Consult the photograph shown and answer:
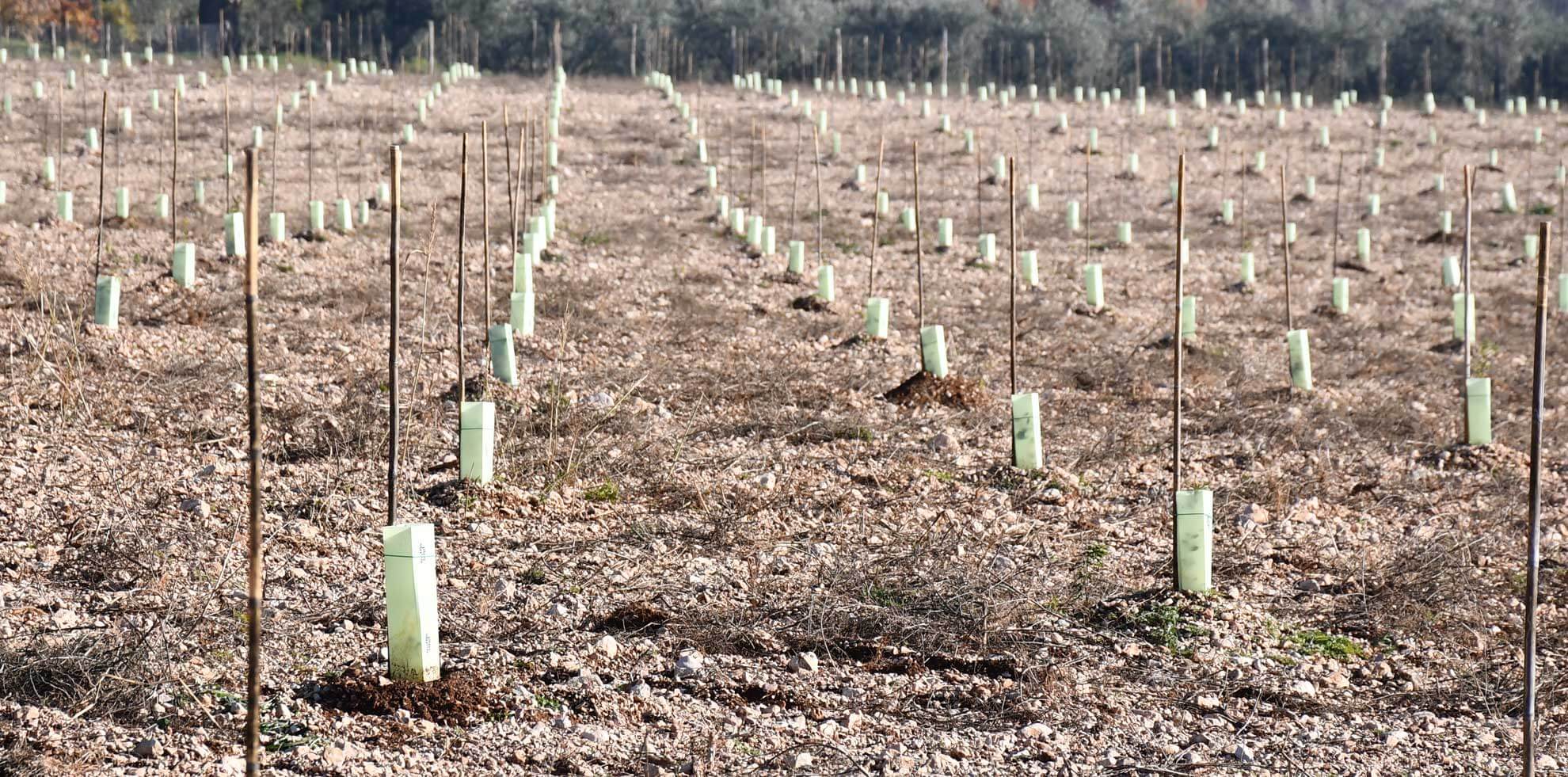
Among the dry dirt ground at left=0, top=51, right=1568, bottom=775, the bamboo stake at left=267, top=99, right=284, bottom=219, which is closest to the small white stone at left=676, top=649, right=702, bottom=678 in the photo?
the dry dirt ground at left=0, top=51, right=1568, bottom=775

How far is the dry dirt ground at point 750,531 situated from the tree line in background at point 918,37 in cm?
2397

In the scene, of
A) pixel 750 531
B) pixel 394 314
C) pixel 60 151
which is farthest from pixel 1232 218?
pixel 394 314

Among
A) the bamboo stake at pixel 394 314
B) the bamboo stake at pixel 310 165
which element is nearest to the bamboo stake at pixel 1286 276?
the bamboo stake at pixel 394 314

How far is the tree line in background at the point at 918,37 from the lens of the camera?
3472 cm

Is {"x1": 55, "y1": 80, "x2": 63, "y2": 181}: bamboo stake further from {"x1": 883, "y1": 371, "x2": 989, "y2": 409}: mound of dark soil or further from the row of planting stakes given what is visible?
{"x1": 883, "y1": 371, "x2": 989, "y2": 409}: mound of dark soil

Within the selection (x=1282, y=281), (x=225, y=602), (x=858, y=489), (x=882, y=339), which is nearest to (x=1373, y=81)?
(x=1282, y=281)

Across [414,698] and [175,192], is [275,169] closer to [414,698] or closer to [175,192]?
[175,192]

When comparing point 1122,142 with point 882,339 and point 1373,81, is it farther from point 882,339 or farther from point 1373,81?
point 1373,81

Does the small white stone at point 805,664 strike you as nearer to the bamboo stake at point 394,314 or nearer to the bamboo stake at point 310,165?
the bamboo stake at point 394,314

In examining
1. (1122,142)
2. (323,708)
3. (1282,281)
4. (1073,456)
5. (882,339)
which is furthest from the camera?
(1122,142)

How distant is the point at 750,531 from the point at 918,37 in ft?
112

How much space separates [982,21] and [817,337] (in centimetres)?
3007

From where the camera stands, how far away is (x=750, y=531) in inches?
208

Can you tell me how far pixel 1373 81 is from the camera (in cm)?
3684
